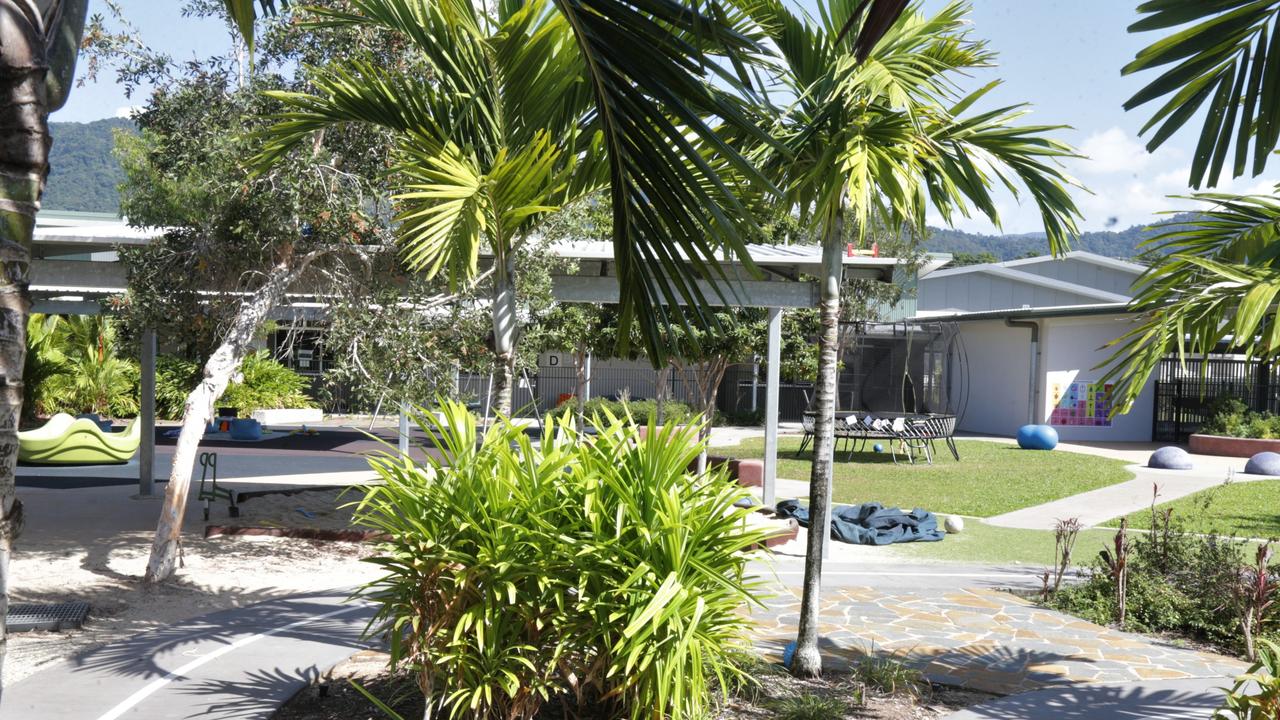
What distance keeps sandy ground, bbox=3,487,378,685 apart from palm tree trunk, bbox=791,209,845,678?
4.59 m

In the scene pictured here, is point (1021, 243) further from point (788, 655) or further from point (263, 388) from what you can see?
point (788, 655)

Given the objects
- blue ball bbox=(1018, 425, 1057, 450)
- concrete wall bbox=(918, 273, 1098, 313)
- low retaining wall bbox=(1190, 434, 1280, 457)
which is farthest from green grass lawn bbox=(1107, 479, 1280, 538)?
concrete wall bbox=(918, 273, 1098, 313)

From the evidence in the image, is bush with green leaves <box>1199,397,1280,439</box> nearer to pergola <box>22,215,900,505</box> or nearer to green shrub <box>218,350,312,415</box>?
pergola <box>22,215,900,505</box>

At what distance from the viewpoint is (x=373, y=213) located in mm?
9789

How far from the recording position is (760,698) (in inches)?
223

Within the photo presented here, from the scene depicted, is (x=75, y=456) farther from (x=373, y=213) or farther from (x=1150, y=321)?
(x=1150, y=321)

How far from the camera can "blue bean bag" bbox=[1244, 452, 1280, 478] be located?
1941 cm

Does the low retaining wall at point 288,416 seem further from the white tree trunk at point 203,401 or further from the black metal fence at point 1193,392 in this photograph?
the black metal fence at point 1193,392

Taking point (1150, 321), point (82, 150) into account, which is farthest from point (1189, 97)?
point (82, 150)

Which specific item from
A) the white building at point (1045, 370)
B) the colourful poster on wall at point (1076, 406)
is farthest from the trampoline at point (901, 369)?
the colourful poster on wall at point (1076, 406)

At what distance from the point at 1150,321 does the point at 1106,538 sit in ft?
25.7

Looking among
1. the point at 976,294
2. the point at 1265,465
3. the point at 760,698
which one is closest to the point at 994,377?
the point at 976,294

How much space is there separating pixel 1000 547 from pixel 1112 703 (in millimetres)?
6437

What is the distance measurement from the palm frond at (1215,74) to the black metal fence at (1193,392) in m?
27.0
